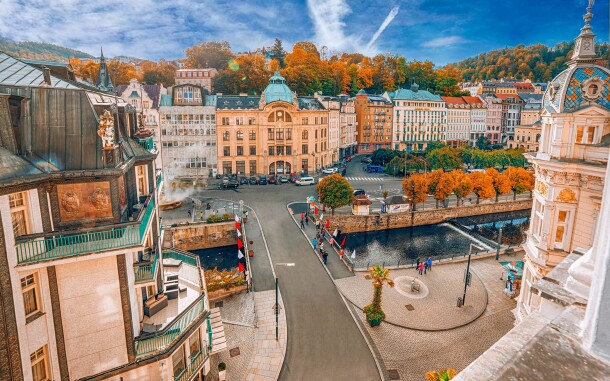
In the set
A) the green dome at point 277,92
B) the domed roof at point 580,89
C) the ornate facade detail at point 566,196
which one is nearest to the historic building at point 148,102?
the green dome at point 277,92

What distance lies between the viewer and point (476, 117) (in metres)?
111

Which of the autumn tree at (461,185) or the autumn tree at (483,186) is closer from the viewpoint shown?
the autumn tree at (461,185)

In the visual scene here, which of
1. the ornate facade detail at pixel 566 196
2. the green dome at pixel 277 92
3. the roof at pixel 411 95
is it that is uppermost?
the roof at pixel 411 95

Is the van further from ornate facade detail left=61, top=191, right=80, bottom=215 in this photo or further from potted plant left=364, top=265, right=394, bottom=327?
ornate facade detail left=61, top=191, right=80, bottom=215

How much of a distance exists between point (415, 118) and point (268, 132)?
48.9 meters

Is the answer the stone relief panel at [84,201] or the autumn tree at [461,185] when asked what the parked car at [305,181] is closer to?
the autumn tree at [461,185]

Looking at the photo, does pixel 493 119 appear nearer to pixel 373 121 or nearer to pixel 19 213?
pixel 373 121

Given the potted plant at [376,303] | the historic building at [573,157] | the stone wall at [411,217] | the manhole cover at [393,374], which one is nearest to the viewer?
the historic building at [573,157]

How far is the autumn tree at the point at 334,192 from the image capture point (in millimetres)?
44906

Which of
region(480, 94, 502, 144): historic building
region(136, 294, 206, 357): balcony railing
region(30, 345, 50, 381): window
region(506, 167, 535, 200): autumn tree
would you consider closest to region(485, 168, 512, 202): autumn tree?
region(506, 167, 535, 200): autumn tree

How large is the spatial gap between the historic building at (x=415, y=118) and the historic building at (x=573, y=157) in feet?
270

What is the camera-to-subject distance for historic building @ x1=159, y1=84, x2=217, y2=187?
64562mm

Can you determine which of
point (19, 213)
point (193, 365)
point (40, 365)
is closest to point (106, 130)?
point (19, 213)

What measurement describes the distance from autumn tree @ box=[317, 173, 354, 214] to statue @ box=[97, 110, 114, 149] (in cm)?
3405
